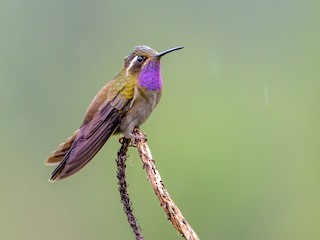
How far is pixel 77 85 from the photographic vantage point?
19062mm

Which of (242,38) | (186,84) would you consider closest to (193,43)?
(242,38)

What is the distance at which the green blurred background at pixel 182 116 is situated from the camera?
14.5 meters

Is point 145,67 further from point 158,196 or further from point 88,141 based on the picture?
point 158,196

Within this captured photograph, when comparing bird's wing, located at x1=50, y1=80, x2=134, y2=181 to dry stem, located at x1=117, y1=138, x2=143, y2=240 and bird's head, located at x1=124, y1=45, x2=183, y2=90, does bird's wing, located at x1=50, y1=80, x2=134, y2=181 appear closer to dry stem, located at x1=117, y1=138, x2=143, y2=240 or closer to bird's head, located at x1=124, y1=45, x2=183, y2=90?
bird's head, located at x1=124, y1=45, x2=183, y2=90

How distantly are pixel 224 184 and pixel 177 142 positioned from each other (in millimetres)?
1459

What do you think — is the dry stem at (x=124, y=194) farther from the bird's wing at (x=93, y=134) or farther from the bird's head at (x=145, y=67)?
the bird's head at (x=145, y=67)

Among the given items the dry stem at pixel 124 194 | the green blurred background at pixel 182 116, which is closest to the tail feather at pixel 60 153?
the dry stem at pixel 124 194

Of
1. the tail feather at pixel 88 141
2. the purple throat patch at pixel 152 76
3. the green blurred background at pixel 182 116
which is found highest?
the green blurred background at pixel 182 116

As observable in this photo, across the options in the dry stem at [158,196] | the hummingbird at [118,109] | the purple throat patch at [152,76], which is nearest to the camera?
the dry stem at [158,196]

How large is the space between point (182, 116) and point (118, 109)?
12.0 m

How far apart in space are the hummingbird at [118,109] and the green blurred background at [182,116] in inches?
212

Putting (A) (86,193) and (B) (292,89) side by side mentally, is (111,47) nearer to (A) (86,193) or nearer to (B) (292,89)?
(B) (292,89)

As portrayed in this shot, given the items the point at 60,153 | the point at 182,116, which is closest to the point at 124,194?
the point at 60,153

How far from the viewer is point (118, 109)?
20.9ft
